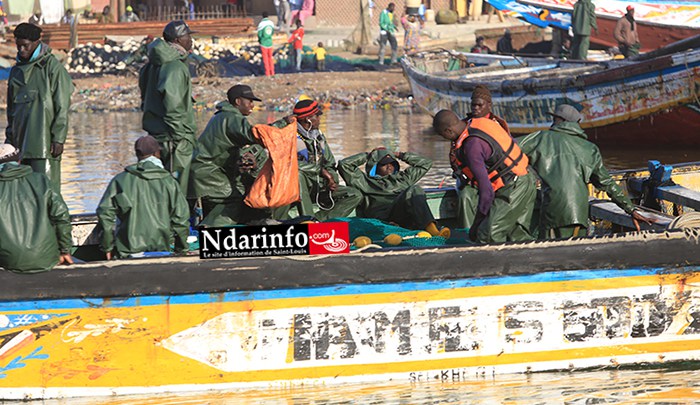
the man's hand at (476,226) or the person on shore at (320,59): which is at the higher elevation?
the man's hand at (476,226)

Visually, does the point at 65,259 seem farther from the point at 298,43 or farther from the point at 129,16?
the point at 129,16

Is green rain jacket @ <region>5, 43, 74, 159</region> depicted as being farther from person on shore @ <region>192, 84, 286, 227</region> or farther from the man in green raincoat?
the man in green raincoat

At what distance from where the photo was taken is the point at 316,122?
27.6 ft

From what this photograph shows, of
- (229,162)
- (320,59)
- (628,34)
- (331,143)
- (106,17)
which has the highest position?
(229,162)

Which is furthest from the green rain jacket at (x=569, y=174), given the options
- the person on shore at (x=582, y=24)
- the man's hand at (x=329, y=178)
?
the person on shore at (x=582, y=24)

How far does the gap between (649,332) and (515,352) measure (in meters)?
0.86

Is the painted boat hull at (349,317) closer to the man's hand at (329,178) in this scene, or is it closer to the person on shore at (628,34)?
the man's hand at (329,178)

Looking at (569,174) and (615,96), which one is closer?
(569,174)

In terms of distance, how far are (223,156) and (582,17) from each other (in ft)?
45.3

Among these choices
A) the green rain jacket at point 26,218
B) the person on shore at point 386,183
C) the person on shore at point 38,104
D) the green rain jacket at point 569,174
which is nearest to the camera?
the green rain jacket at point 26,218

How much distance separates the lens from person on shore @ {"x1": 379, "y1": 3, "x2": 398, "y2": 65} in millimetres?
30094

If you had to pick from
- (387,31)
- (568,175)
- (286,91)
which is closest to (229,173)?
(568,175)

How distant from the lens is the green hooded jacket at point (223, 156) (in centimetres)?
782

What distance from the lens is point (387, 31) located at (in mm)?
30531
